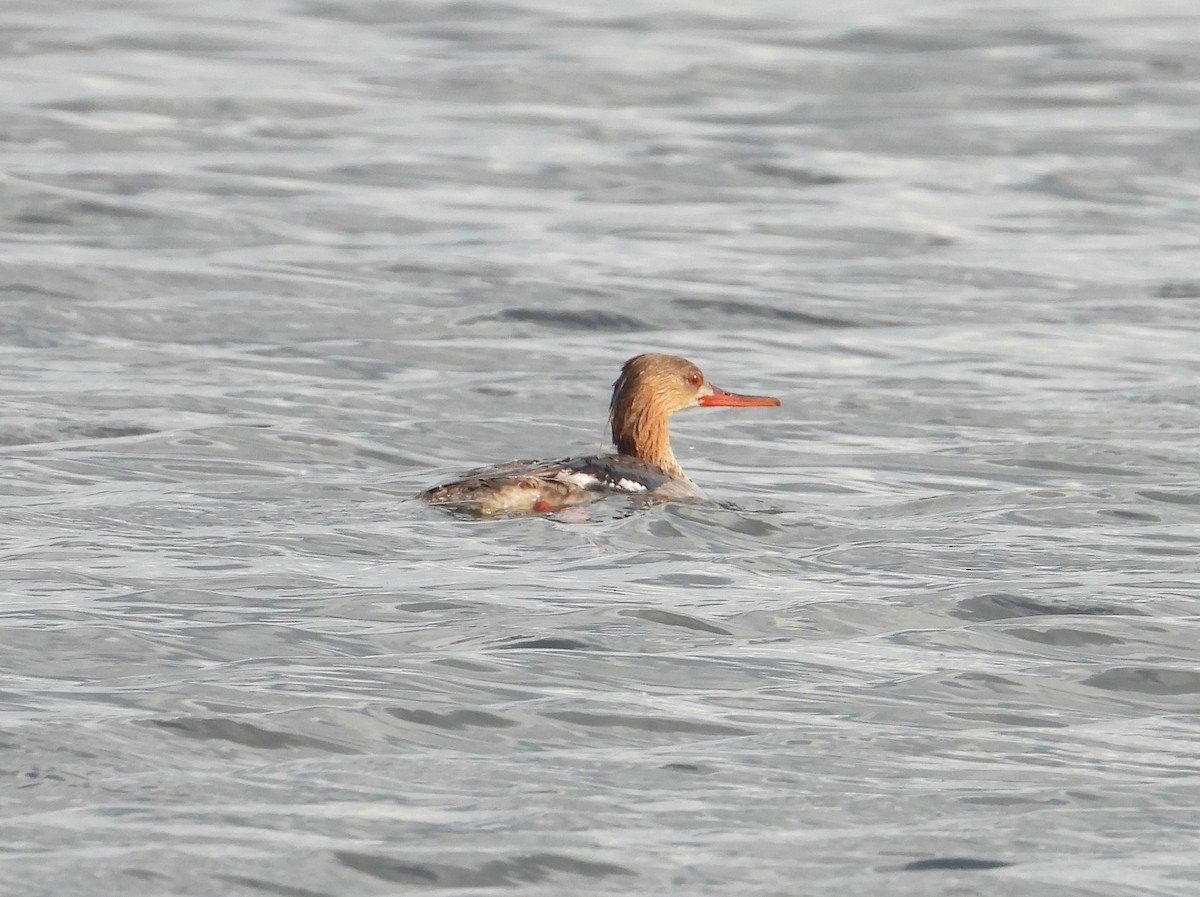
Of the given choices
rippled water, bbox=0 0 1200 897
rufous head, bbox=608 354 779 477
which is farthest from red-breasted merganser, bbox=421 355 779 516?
rippled water, bbox=0 0 1200 897

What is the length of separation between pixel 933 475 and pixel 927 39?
13967 mm

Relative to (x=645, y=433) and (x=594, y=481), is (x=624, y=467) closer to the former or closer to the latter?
(x=594, y=481)

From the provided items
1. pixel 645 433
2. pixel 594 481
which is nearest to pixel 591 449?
pixel 645 433

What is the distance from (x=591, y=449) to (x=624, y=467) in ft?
5.18

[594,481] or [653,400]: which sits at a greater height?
[653,400]

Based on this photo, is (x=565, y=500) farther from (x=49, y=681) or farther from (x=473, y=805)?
(x=473, y=805)

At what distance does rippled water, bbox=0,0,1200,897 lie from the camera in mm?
5320

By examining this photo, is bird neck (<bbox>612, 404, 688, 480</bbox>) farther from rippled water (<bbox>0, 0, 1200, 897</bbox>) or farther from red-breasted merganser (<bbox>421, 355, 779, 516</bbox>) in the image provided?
rippled water (<bbox>0, 0, 1200, 897</bbox>)

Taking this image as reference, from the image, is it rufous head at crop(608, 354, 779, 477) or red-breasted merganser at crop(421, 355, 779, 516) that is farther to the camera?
rufous head at crop(608, 354, 779, 477)

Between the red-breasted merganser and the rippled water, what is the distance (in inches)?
6.9

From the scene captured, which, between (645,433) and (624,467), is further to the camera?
(645,433)

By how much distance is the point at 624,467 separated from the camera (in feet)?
31.0

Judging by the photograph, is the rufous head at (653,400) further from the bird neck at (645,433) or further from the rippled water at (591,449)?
the rippled water at (591,449)

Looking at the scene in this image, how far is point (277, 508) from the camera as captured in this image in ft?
28.7
